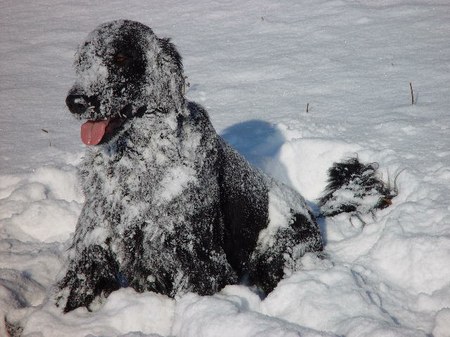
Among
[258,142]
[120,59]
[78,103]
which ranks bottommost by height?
[258,142]

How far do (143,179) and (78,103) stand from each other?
520 millimetres

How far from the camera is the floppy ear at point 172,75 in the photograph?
235cm

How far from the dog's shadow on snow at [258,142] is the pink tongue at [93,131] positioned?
207 centimetres

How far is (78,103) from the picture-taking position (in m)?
2.09

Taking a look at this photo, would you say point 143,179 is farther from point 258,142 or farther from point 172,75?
point 258,142

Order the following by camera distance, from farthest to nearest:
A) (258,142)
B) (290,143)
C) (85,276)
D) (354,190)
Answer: (258,142), (290,143), (354,190), (85,276)

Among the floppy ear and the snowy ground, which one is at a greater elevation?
the floppy ear

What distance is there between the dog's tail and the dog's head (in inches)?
66.1

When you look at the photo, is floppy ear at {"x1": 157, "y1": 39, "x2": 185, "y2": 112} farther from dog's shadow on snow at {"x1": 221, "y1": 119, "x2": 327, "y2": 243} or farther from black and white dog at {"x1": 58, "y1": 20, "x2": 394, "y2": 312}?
dog's shadow on snow at {"x1": 221, "y1": 119, "x2": 327, "y2": 243}

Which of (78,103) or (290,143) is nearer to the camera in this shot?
(78,103)

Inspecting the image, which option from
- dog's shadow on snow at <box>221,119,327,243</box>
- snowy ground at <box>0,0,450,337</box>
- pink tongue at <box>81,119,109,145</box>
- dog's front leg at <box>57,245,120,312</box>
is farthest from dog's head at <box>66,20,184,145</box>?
dog's shadow on snow at <box>221,119,327,243</box>

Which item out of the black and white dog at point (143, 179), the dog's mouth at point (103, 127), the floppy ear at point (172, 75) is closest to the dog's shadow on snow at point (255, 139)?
the black and white dog at point (143, 179)

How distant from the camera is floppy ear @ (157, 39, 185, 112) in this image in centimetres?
235

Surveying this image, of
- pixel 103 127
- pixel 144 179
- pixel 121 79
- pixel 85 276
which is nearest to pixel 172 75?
pixel 121 79
